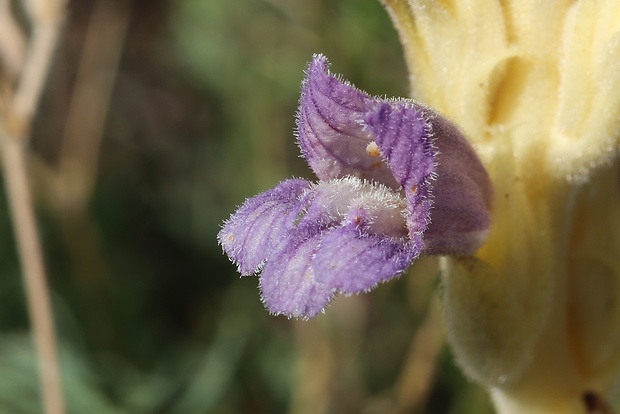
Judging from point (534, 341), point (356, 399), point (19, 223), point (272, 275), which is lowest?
point (534, 341)

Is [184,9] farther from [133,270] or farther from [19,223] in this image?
[19,223]

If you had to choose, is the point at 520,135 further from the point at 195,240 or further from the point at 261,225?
the point at 195,240

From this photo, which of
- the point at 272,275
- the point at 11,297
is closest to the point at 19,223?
the point at 11,297

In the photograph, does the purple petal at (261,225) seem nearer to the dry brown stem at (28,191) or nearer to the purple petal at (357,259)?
the purple petal at (357,259)

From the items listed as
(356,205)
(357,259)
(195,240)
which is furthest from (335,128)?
(195,240)

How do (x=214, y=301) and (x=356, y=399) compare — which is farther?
(x=214, y=301)

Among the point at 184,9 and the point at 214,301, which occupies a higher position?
the point at 184,9

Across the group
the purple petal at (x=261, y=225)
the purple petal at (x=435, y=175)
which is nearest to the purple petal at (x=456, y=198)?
the purple petal at (x=435, y=175)
